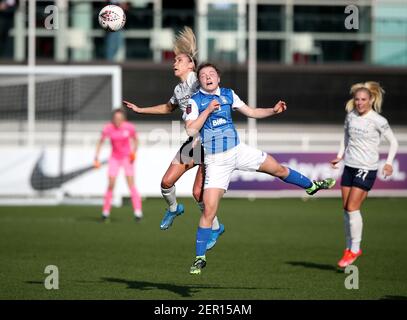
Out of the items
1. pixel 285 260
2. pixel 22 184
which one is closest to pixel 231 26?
pixel 22 184

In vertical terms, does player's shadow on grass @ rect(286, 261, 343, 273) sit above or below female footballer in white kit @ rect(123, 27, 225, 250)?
below

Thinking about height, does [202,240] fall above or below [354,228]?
above

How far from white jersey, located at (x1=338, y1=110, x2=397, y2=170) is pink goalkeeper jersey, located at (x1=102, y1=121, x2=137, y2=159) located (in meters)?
7.52

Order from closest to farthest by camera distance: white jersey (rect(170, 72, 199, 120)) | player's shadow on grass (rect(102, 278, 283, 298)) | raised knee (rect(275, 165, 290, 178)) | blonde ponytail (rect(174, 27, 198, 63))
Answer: player's shadow on grass (rect(102, 278, 283, 298)) < raised knee (rect(275, 165, 290, 178)) < white jersey (rect(170, 72, 199, 120)) < blonde ponytail (rect(174, 27, 198, 63))

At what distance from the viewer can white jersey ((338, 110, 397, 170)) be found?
42.4ft

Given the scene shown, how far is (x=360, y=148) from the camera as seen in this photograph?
42.6 feet

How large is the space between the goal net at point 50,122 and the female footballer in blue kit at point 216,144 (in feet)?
39.4

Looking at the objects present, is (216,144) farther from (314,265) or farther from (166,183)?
(314,265)

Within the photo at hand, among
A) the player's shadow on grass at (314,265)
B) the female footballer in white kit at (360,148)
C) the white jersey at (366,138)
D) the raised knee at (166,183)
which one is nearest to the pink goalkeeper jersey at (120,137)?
the player's shadow on grass at (314,265)

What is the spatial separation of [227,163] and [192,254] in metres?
4.08

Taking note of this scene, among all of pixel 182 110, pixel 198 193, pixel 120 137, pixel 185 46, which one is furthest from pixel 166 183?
pixel 120 137

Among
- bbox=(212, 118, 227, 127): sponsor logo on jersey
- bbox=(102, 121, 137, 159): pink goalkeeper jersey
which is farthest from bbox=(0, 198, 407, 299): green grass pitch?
bbox=(212, 118, 227, 127): sponsor logo on jersey

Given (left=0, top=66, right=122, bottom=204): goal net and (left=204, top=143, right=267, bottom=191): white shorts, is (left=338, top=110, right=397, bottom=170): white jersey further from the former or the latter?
(left=0, top=66, right=122, bottom=204): goal net
